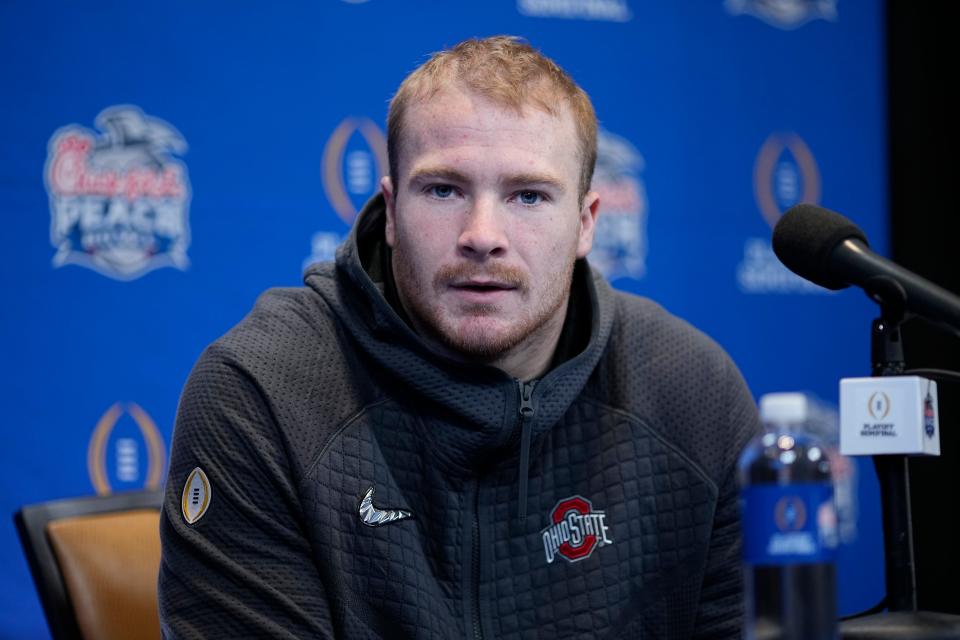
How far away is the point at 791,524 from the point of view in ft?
3.12

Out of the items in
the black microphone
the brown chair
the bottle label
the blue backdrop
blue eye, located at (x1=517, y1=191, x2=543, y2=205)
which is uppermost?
the blue backdrop

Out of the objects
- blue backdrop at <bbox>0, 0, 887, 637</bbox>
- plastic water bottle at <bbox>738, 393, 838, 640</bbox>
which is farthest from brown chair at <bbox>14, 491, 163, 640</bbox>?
plastic water bottle at <bbox>738, 393, 838, 640</bbox>

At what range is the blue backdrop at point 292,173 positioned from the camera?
270 cm

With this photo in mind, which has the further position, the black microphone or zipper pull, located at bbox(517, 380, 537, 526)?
zipper pull, located at bbox(517, 380, 537, 526)

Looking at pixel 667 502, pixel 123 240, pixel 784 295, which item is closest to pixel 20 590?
pixel 123 240

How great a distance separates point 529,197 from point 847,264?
59 cm

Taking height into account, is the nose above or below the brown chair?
above

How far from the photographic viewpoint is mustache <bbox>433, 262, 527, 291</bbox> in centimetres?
159

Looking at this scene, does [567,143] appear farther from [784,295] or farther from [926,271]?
[926,271]

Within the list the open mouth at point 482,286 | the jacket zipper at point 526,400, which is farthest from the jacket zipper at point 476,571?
the open mouth at point 482,286

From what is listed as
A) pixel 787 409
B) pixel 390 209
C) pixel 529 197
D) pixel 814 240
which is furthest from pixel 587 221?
pixel 787 409

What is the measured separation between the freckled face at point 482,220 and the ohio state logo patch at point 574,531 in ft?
0.79

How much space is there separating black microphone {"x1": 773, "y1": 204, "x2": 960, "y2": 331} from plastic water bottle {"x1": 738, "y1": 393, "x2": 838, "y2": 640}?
0.17 m

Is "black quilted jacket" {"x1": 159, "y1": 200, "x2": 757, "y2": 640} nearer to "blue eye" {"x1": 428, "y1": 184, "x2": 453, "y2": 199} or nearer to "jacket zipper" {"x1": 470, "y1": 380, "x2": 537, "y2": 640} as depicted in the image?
"jacket zipper" {"x1": 470, "y1": 380, "x2": 537, "y2": 640}
